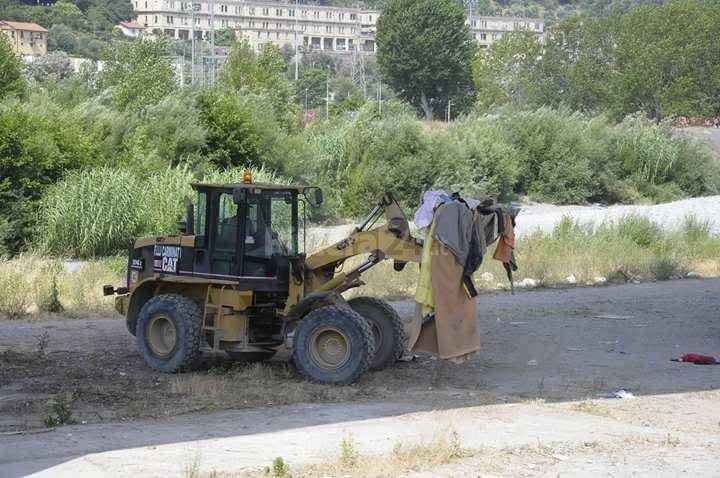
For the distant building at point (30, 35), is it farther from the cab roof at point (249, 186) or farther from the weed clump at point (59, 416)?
the weed clump at point (59, 416)

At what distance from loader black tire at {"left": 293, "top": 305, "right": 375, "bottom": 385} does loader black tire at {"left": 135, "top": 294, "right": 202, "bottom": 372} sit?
1304 millimetres

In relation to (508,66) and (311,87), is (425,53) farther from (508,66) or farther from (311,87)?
(311,87)

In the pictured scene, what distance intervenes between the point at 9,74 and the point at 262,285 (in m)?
26.8

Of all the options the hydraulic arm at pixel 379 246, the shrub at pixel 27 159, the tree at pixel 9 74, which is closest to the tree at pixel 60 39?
the tree at pixel 9 74

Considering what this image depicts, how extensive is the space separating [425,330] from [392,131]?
103 feet

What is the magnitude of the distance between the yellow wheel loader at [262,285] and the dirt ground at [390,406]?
1.18 feet

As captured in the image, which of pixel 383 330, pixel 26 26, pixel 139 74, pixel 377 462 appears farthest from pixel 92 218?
pixel 26 26

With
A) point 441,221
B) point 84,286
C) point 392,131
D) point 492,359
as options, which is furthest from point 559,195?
point 441,221

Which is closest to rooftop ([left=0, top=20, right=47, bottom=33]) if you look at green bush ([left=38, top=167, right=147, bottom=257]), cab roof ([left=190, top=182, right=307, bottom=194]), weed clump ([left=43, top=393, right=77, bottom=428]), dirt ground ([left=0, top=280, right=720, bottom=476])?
green bush ([left=38, top=167, right=147, bottom=257])

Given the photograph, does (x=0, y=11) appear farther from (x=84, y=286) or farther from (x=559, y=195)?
(x=84, y=286)

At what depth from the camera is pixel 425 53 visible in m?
97.5

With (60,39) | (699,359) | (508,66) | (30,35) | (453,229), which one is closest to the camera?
(453,229)

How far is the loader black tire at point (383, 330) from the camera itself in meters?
15.4

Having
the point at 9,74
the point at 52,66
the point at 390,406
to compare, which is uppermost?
the point at 52,66
